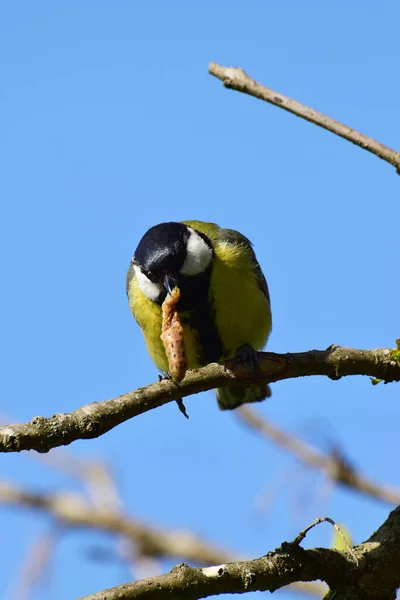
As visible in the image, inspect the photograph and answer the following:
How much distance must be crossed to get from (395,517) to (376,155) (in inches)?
40.4

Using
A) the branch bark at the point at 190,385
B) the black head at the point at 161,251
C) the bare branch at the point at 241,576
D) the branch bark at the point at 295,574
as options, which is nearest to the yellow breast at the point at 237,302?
the black head at the point at 161,251

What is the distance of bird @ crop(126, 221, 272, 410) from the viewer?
3.46m

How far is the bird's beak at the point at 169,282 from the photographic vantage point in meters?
3.38

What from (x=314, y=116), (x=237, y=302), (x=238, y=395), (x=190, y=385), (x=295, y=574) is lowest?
(x=295, y=574)

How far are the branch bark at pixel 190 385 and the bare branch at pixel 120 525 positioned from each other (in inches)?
51.9

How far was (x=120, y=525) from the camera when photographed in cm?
362

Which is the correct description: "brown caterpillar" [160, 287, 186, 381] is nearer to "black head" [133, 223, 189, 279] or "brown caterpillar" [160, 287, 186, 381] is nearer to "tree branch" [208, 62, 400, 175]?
"black head" [133, 223, 189, 279]

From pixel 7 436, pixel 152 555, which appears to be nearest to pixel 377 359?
pixel 7 436

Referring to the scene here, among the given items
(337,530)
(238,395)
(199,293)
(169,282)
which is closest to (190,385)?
(337,530)

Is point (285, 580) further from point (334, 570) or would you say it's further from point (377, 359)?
point (377, 359)

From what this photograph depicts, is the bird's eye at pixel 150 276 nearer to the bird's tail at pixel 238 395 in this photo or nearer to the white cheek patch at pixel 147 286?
the white cheek patch at pixel 147 286

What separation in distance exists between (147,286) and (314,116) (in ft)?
6.09

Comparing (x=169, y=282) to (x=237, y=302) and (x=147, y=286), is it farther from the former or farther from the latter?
(x=237, y=302)

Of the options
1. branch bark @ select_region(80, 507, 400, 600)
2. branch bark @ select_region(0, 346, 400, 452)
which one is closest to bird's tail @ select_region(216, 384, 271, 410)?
branch bark @ select_region(0, 346, 400, 452)
